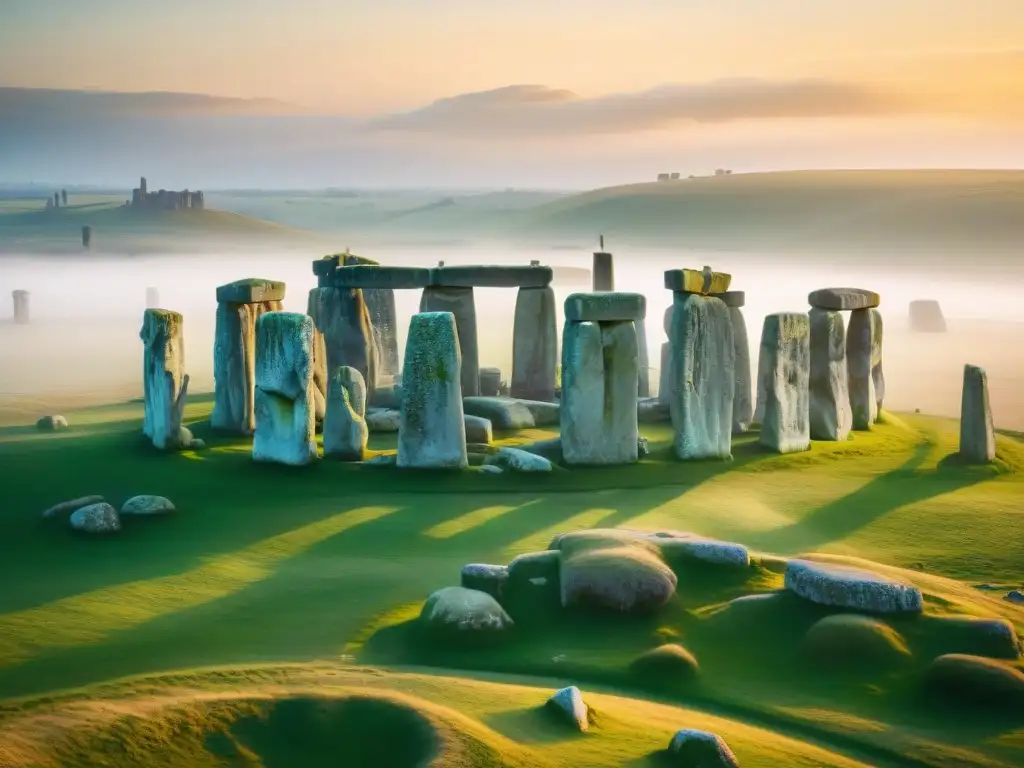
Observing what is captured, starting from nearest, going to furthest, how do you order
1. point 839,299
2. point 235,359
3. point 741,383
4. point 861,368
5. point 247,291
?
point 247,291, point 235,359, point 839,299, point 861,368, point 741,383

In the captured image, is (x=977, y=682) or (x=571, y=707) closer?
(x=571, y=707)

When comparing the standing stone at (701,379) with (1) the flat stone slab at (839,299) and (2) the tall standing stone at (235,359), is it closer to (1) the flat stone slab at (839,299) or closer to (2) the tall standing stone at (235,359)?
(1) the flat stone slab at (839,299)

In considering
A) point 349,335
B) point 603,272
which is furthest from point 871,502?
point 603,272

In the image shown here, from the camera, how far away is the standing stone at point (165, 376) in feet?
59.6

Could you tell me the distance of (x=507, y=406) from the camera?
20984 mm

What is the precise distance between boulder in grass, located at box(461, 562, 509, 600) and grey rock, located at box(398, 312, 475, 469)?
462 centimetres

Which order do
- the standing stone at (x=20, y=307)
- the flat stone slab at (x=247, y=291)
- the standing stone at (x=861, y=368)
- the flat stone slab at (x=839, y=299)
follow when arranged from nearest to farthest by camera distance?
the flat stone slab at (x=247, y=291) < the flat stone slab at (x=839, y=299) < the standing stone at (x=861, y=368) < the standing stone at (x=20, y=307)

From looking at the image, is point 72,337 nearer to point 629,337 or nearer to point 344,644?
point 629,337

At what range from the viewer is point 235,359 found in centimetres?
1989

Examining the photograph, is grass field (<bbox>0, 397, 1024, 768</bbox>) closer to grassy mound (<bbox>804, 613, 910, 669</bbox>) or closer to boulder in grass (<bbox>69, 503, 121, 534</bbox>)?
grassy mound (<bbox>804, 613, 910, 669</bbox>)

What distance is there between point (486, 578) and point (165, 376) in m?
7.28

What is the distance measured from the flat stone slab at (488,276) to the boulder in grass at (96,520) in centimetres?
861

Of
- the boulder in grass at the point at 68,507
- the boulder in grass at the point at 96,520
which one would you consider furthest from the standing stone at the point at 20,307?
the boulder in grass at the point at 96,520

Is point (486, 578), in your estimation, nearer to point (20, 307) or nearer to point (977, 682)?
point (977, 682)
